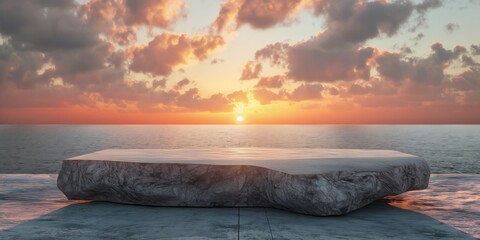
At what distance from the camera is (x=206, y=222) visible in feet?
17.1

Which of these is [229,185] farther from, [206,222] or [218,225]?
[218,225]

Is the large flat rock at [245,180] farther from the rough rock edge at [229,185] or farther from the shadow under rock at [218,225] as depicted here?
the shadow under rock at [218,225]

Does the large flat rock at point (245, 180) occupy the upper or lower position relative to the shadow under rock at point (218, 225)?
upper

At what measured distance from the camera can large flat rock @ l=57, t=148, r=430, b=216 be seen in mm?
5508

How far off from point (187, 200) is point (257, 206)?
106 centimetres

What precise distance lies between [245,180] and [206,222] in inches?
42.5

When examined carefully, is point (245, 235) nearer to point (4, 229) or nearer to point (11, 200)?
point (4, 229)

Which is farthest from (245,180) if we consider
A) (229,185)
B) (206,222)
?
(206,222)

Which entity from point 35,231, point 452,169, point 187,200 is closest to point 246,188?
point 187,200

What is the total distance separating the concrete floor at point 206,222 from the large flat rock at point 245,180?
18 centimetres

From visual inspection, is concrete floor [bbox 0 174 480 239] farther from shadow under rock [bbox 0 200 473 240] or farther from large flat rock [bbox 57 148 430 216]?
large flat rock [bbox 57 148 430 216]

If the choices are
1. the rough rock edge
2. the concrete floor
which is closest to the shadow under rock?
the concrete floor

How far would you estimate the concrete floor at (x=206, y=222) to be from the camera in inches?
183

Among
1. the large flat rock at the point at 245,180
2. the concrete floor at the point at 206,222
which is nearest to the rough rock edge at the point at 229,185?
the large flat rock at the point at 245,180
